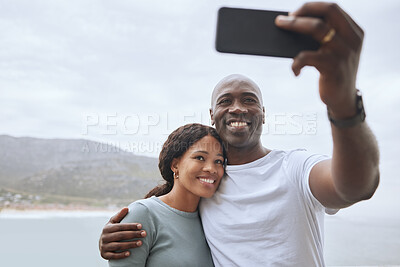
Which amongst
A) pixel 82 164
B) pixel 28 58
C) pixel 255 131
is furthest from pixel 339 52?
pixel 28 58

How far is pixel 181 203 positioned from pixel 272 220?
1.05 ft

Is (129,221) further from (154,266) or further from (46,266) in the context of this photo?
(46,266)

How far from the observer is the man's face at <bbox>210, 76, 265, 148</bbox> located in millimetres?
1180

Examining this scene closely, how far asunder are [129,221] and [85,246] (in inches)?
98.4

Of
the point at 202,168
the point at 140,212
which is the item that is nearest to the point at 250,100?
the point at 202,168

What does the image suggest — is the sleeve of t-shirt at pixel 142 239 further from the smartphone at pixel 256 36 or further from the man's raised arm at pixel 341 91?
the smartphone at pixel 256 36

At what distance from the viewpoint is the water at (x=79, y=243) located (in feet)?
9.60

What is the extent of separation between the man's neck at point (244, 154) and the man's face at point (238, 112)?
2cm

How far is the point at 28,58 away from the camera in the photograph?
40.1ft

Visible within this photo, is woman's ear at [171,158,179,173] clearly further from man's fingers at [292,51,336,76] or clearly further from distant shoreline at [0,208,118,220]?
distant shoreline at [0,208,118,220]

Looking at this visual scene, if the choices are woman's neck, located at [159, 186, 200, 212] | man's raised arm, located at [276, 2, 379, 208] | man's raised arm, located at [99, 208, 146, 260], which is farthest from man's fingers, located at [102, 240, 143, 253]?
man's raised arm, located at [276, 2, 379, 208]

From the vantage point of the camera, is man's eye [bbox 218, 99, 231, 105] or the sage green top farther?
man's eye [bbox 218, 99, 231, 105]

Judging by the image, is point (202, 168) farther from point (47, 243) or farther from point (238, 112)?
point (47, 243)

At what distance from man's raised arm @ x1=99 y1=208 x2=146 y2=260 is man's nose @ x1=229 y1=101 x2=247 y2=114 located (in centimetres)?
49
